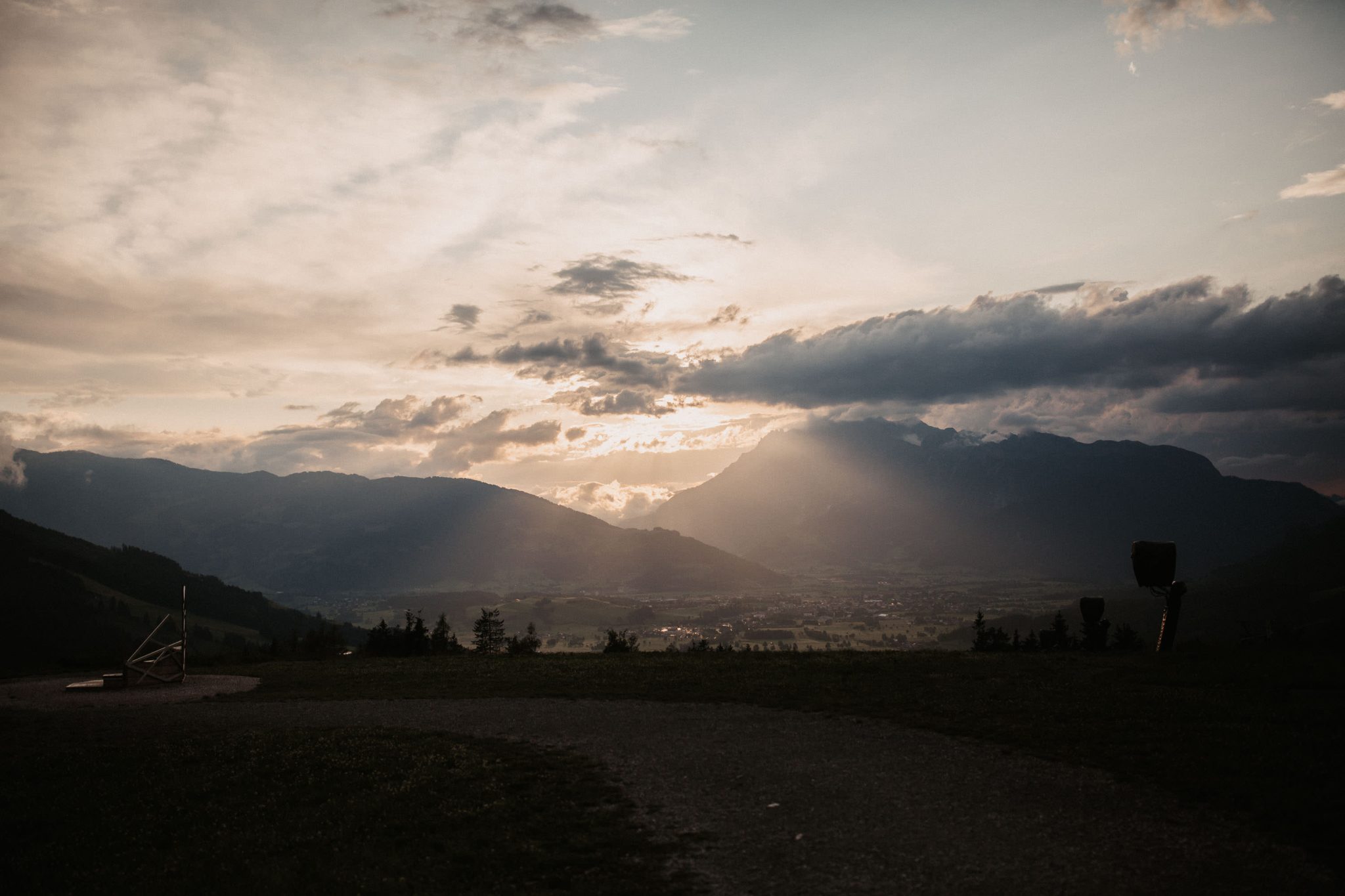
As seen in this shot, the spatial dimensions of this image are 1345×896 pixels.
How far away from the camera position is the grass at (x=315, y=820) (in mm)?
11977

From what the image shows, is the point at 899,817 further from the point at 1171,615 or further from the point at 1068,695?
the point at 1171,615

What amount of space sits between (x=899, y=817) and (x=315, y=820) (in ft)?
36.2

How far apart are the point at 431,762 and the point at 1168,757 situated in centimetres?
1655

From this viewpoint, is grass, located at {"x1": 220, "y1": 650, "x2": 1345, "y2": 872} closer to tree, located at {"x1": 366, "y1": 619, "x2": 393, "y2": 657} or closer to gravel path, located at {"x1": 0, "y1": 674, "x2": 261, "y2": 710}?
gravel path, located at {"x1": 0, "y1": 674, "x2": 261, "y2": 710}

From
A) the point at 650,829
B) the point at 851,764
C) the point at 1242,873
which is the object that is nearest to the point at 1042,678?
the point at 851,764

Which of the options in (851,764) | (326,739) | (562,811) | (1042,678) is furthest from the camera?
(1042,678)

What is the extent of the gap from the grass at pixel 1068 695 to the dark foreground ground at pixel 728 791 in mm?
113

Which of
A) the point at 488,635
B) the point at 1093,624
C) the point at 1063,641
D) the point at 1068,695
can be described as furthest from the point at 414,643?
the point at 1063,641

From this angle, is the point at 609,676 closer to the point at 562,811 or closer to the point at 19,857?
the point at 562,811

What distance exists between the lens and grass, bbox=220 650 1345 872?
562 inches

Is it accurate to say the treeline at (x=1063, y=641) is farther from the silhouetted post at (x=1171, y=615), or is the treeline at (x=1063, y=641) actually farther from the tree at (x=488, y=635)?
the tree at (x=488, y=635)

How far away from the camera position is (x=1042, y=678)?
88.3ft

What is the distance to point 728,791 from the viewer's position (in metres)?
15.9

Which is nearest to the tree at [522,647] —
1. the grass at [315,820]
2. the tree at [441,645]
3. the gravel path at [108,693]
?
the tree at [441,645]
